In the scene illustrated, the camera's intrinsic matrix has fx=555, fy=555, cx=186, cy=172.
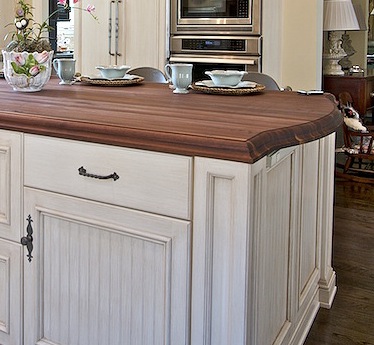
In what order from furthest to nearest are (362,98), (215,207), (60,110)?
(362,98)
(60,110)
(215,207)

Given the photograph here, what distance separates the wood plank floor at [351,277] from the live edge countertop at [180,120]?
851mm

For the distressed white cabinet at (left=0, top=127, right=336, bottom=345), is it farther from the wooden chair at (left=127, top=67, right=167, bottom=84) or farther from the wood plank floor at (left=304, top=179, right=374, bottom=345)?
the wooden chair at (left=127, top=67, right=167, bottom=84)

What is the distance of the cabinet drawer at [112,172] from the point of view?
1295mm

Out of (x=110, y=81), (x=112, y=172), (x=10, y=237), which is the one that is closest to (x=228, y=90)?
(x=110, y=81)

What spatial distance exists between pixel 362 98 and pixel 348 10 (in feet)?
2.60

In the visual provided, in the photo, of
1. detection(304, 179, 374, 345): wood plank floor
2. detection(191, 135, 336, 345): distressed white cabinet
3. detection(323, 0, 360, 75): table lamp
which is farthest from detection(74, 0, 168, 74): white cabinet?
Result: detection(191, 135, 336, 345): distressed white cabinet

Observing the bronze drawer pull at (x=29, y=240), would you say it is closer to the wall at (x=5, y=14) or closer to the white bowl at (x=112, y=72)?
the white bowl at (x=112, y=72)

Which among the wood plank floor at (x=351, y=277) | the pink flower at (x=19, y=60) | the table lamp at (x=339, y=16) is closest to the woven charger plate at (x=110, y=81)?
the pink flower at (x=19, y=60)

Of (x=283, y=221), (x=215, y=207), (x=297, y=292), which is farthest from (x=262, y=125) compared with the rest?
(x=297, y=292)

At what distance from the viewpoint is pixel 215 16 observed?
4383 millimetres

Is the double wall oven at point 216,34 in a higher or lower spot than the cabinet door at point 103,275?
higher

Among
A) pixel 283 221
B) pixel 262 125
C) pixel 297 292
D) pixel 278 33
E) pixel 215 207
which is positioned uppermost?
pixel 278 33

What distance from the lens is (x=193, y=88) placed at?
219 cm

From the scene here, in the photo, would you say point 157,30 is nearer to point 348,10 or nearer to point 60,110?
point 348,10
